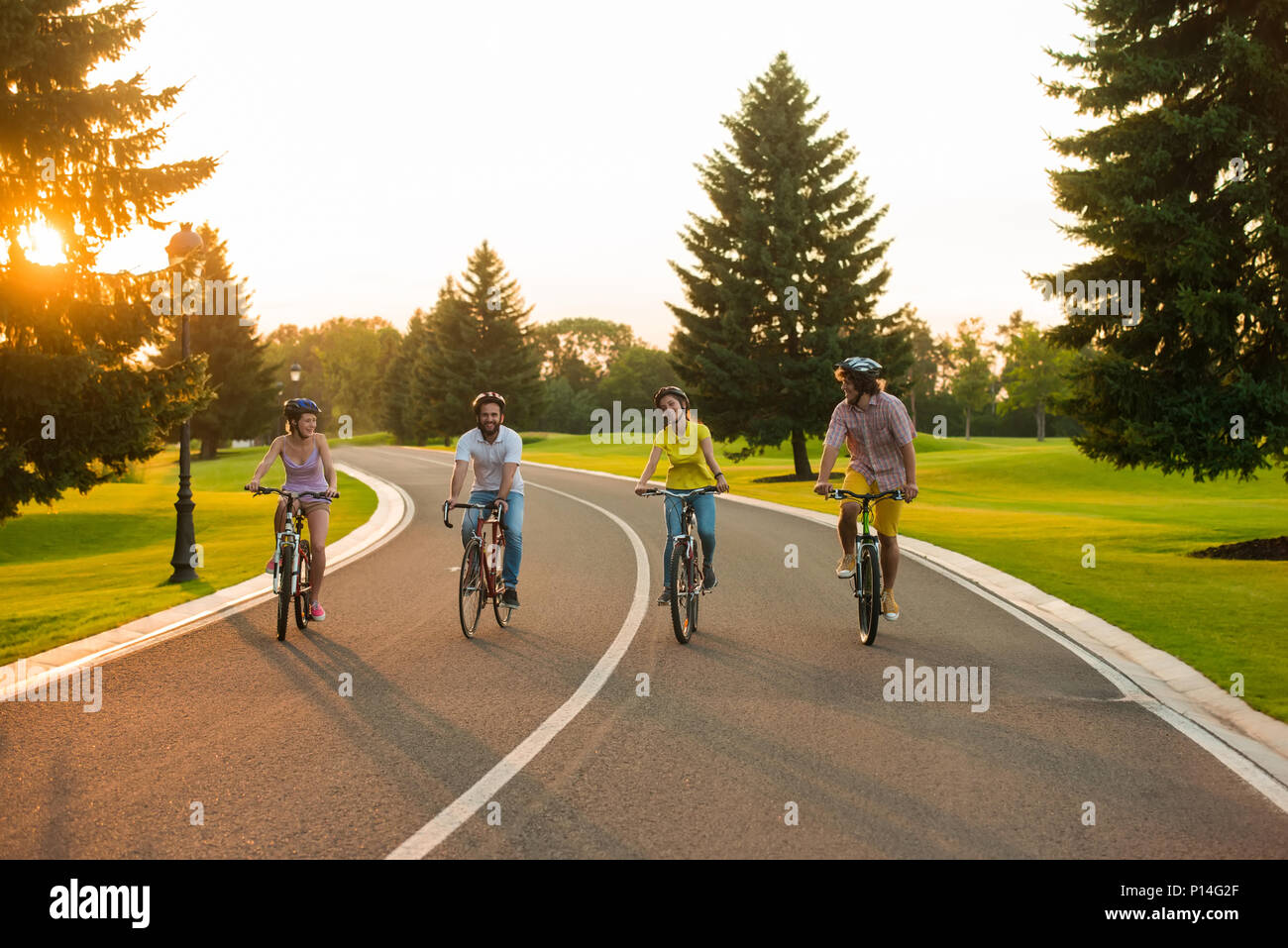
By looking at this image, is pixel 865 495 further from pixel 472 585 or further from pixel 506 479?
pixel 472 585

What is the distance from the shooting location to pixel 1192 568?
13766 millimetres

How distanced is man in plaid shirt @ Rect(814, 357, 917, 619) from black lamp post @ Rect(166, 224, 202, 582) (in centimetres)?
888

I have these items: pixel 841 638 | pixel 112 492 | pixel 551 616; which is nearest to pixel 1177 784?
pixel 841 638

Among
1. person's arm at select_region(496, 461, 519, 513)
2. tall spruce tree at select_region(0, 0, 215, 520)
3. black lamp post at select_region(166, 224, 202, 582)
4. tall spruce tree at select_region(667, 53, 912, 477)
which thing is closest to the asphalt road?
person's arm at select_region(496, 461, 519, 513)

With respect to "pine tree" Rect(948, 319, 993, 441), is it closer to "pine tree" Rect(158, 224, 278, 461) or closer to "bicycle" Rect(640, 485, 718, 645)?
"pine tree" Rect(158, 224, 278, 461)

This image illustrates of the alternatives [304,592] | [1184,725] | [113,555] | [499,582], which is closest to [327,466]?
[304,592]

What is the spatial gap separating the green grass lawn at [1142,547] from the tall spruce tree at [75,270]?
1103 centimetres

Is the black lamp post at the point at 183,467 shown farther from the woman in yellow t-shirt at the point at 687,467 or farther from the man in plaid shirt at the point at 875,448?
the man in plaid shirt at the point at 875,448

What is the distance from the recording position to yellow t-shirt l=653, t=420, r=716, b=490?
9234 mm

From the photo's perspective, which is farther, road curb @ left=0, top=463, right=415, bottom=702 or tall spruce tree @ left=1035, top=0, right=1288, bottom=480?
tall spruce tree @ left=1035, top=0, right=1288, bottom=480

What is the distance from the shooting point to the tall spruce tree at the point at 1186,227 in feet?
48.1

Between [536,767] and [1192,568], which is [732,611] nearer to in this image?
[536,767]

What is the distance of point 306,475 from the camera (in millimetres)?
9555

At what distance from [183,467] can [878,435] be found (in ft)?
32.8
